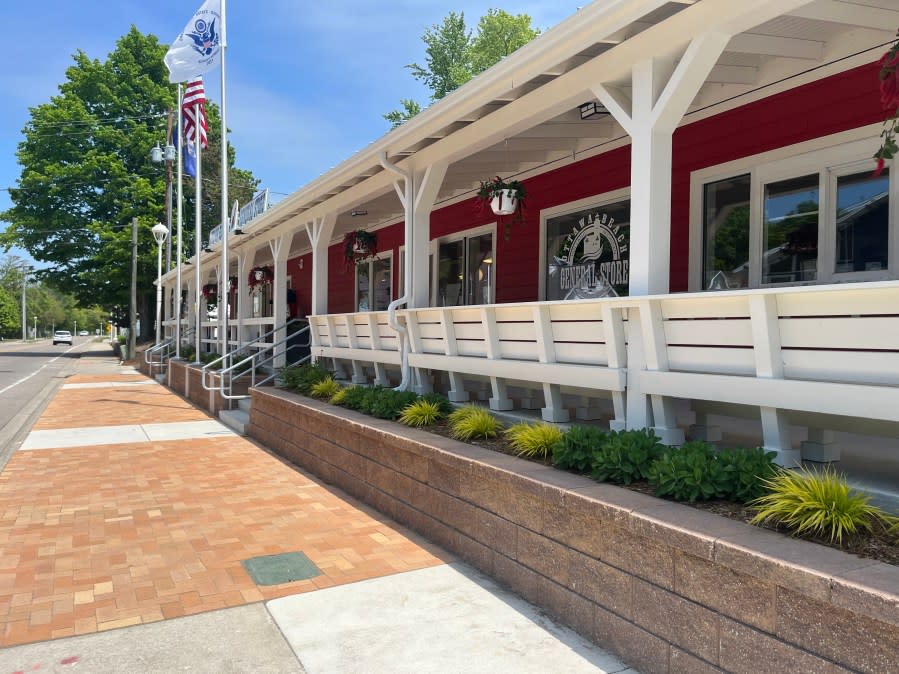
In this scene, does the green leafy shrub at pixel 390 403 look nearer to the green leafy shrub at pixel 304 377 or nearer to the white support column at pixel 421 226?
the white support column at pixel 421 226

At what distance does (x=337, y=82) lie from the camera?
4072cm

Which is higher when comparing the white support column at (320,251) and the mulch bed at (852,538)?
the white support column at (320,251)

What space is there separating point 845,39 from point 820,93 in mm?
461

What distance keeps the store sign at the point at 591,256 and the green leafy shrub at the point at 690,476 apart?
3862 millimetres

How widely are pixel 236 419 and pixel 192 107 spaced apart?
828cm

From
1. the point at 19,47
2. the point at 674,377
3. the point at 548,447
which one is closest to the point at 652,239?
the point at 674,377

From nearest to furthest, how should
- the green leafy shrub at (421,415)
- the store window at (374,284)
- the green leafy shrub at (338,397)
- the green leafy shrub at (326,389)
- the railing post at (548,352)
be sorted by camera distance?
the railing post at (548,352) < the green leafy shrub at (421,415) < the green leafy shrub at (338,397) < the green leafy shrub at (326,389) < the store window at (374,284)

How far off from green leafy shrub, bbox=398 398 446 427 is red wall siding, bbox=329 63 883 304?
2564mm

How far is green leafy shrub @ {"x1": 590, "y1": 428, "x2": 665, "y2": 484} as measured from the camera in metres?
3.71

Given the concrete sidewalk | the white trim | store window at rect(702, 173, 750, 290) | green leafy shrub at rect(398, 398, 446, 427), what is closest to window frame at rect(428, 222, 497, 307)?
the white trim

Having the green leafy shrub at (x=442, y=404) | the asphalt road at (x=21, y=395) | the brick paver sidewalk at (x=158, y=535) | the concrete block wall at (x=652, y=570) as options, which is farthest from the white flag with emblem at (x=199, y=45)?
the concrete block wall at (x=652, y=570)

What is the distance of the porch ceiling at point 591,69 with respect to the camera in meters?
4.07

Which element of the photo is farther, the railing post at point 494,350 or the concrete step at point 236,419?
the concrete step at point 236,419

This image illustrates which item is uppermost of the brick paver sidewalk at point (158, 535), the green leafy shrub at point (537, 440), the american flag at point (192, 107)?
the american flag at point (192, 107)
